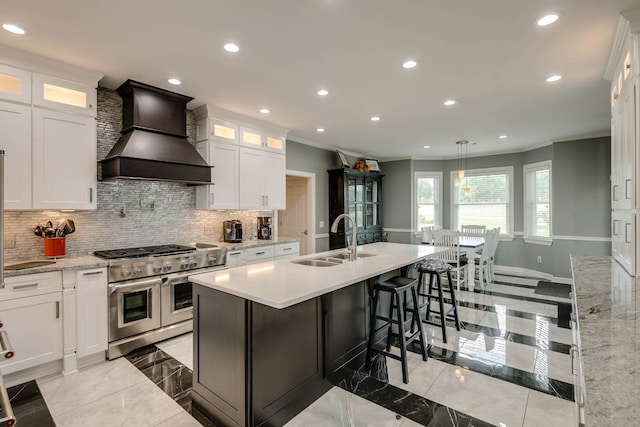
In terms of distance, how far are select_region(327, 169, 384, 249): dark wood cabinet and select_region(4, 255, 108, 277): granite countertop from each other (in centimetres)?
380

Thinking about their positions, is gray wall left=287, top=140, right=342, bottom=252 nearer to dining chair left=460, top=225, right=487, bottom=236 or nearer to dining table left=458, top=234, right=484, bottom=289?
dining table left=458, top=234, right=484, bottom=289

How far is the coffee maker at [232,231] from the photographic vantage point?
4.26 m

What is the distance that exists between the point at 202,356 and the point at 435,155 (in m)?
6.72

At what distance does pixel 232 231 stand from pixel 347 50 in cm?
271

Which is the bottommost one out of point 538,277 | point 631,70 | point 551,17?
point 538,277

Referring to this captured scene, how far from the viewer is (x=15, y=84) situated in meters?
2.71

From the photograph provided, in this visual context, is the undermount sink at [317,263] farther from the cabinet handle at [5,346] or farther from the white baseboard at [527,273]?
the white baseboard at [527,273]

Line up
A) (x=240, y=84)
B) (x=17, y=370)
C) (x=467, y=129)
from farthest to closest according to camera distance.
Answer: (x=467, y=129)
(x=240, y=84)
(x=17, y=370)

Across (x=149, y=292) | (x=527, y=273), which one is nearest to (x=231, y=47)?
(x=149, y=292)

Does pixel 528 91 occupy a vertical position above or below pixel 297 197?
above

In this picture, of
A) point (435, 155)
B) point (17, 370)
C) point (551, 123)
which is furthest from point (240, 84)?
point (435, 155)

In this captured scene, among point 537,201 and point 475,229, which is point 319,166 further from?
point 537,201

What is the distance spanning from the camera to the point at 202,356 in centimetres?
215

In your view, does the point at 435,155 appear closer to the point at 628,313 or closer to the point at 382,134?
the point at 382,134
